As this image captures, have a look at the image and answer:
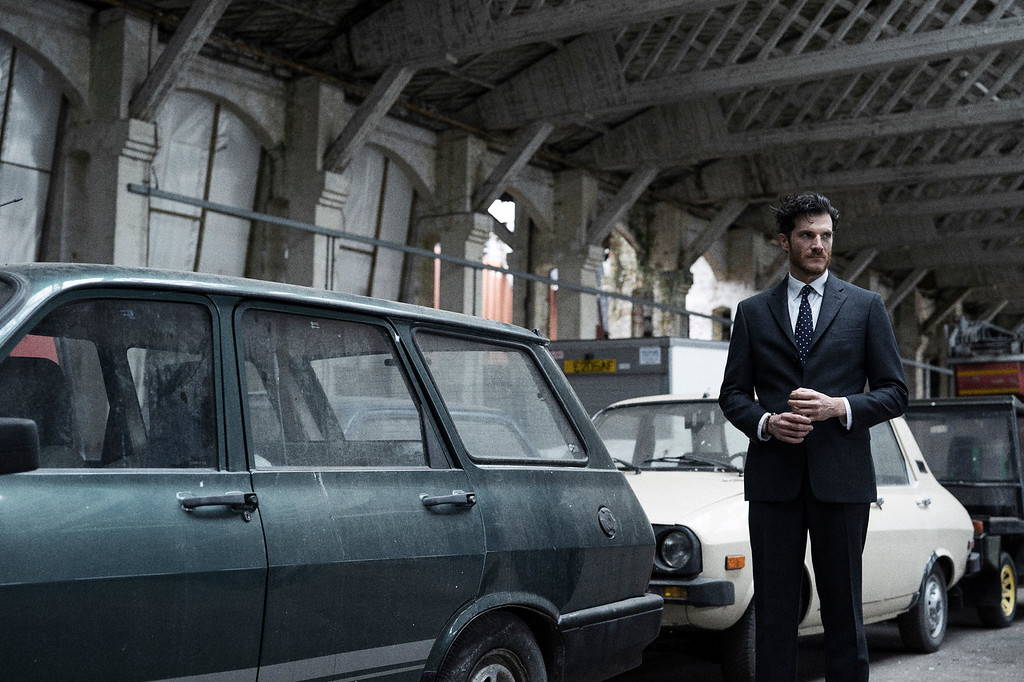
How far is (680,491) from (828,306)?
2.44m

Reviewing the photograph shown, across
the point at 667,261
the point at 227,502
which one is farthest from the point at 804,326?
the point at 667,261

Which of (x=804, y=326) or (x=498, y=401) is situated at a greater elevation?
(x=804, y=326)

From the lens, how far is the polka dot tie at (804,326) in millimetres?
3799

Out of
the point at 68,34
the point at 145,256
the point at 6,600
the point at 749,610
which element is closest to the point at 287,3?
the point at 68,34

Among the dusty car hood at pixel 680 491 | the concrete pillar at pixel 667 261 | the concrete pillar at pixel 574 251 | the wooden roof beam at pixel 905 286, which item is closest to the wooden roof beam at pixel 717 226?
the concrete pillar at pixel 667 261

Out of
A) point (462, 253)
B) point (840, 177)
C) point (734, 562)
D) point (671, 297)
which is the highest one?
point (840, 177)

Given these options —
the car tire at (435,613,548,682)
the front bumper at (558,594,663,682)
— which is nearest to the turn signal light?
the front bumper at (558,594,663,682)

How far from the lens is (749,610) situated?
5660 millimetres

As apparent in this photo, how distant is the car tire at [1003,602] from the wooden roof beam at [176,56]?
9535mm

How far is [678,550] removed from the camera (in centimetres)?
557

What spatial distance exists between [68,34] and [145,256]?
8.94 ft

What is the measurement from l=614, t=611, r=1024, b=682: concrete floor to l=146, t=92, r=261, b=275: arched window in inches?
419

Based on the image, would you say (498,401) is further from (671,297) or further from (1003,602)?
(671,297)

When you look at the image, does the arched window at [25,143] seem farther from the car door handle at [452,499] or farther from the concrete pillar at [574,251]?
the car door handle at [452,499]
